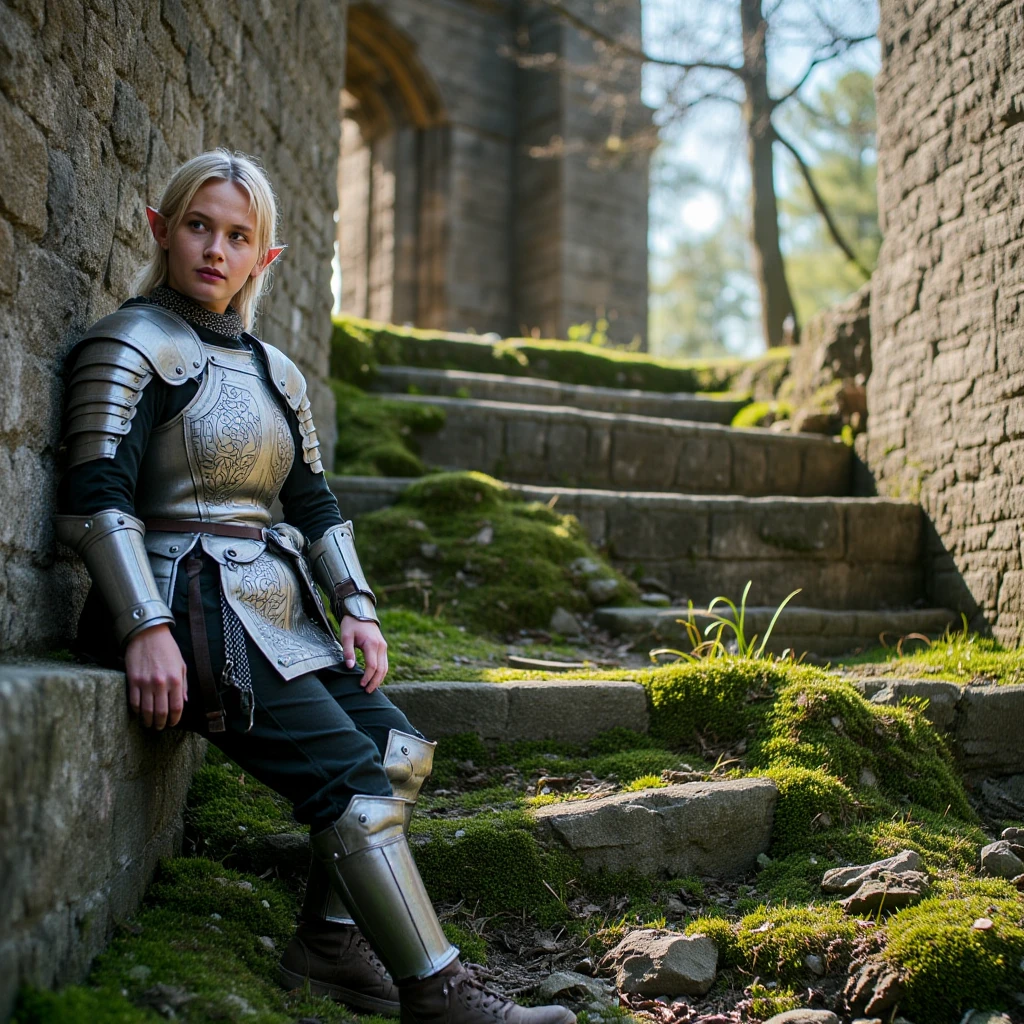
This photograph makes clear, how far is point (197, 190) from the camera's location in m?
2.25

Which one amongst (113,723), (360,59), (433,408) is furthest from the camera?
(360,59)

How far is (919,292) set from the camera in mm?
5355

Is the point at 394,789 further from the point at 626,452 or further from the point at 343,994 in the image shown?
the point at 626,452

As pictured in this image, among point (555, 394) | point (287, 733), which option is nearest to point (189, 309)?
point (287, 733)

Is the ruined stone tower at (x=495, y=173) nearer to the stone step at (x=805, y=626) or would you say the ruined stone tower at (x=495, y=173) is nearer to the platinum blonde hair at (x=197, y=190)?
the stone step at (x=805, y=626)

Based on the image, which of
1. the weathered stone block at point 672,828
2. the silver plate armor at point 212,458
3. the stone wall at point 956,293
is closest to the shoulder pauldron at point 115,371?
the silver plate armor at point 212,458

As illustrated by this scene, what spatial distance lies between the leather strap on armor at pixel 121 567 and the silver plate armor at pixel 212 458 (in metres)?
0.03

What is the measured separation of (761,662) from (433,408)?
290 cm

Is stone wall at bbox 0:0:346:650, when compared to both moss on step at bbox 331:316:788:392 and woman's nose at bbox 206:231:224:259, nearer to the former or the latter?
woman's nose at bbox 206:231:224:259

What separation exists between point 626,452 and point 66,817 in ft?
15.1

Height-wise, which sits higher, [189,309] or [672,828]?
[189,309]

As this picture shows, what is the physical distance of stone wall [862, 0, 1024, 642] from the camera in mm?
4566

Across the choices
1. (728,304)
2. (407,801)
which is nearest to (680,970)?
(407,801)

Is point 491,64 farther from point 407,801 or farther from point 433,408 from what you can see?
point 407,801
